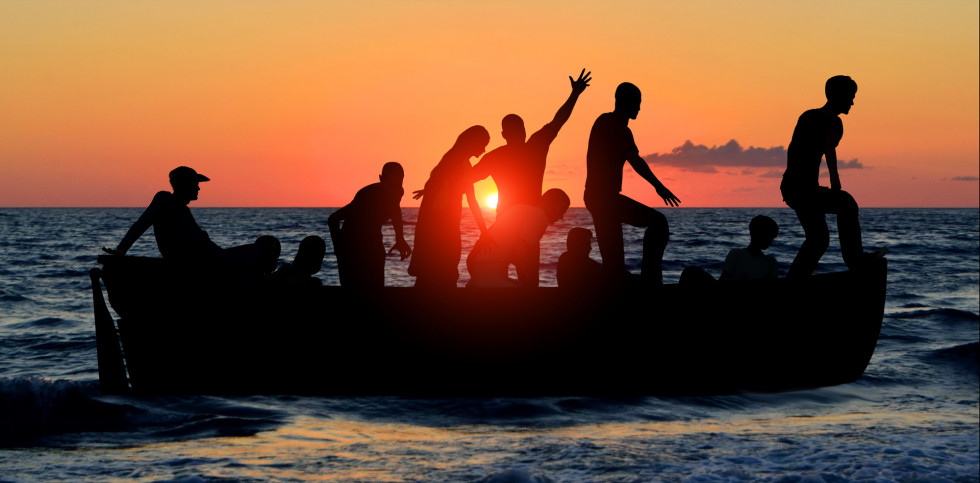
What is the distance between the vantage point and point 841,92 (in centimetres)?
718

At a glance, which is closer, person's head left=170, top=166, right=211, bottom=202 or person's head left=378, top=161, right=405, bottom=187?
person's head left=170, top=166, right=211, bottom=202

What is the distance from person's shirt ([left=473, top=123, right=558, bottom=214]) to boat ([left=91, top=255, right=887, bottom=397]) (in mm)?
1101

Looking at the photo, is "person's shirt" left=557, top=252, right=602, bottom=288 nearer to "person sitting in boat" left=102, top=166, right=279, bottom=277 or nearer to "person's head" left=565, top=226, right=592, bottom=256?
"person's head" left=565, top=226, right=592, bottom=256

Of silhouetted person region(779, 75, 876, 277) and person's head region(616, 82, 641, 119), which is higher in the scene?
person's head region(616, 82, 641, 119)

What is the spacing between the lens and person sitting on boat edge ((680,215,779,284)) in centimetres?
784

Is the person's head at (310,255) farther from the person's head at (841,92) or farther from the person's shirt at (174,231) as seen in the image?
the person's head at (841,92)

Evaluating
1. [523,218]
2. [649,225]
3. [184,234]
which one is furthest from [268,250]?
[649,225]

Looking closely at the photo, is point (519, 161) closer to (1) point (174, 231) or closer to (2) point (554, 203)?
(2) point (554, 203)

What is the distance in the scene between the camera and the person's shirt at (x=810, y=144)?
7184 millimetres

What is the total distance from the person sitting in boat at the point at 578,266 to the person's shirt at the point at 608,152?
1.47 feet

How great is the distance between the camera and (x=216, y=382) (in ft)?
25.2

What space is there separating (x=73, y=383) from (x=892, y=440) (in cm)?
752

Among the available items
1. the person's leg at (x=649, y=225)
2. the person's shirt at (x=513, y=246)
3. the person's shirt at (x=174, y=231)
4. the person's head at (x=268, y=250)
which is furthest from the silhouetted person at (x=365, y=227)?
the person's leg at (x=649, y=225)

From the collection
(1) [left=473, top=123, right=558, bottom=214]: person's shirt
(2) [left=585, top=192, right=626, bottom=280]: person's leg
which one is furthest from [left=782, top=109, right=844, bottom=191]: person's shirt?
(1) [left=473, top=123, right=558, bottom=214]: person's shirt
